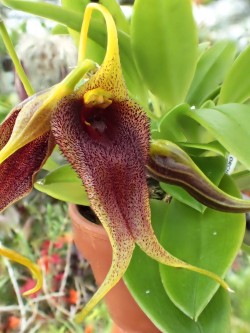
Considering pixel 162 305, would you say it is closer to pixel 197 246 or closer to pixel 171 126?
pixel 197 246

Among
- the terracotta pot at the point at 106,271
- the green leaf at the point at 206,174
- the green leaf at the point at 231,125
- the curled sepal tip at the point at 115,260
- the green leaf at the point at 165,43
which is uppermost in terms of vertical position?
the green leaf at the point at 165,43

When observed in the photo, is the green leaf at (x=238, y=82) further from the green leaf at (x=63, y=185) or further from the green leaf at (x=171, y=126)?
the green leaf at (x=63, y=185)

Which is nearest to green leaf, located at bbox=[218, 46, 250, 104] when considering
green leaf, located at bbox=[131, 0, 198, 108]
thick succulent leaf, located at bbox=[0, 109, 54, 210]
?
green leaf, located at bbox=[131, 0, 198, 108]

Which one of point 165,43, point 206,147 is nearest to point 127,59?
point 165,43

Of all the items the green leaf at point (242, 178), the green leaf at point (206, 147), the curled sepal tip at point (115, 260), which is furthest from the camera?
the green leaf at point (242, 178)

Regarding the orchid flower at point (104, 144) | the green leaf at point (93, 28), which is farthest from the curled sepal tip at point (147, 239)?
the green leaf at point (93, 28)

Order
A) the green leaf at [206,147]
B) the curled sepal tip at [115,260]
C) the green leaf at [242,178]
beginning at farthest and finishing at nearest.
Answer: the green leaf at [242,178], the green leaf at [206,147], the curled sepal tip at [115,260]

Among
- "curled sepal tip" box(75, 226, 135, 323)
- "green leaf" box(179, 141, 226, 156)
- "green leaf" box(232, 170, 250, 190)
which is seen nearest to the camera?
"curled sepal tip" box(75, 226, 135, 323)

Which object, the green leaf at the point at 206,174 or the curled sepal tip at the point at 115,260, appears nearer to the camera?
the curled sepal tip at the point at 115,260

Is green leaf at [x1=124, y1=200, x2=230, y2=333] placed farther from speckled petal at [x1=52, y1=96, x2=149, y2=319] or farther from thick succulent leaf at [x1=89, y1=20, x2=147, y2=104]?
thick succulent leaf at [x1=89, y1=20, x2=147, y2=104]
